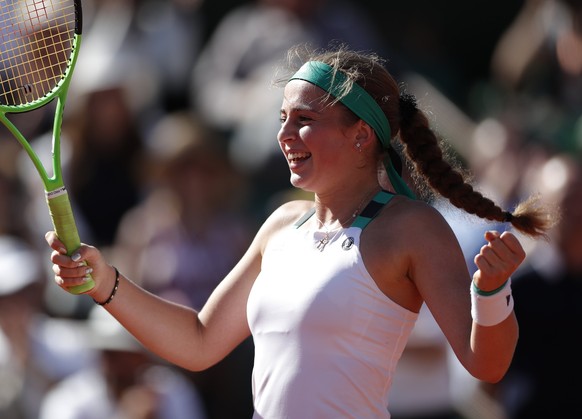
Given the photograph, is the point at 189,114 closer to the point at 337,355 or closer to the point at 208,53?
the point at 208,53

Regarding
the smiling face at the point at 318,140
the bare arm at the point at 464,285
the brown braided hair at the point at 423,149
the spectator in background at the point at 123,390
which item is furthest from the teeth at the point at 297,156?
the spectator in background at the point at 123,390

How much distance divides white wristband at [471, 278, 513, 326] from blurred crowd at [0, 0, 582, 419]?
232 centimetres

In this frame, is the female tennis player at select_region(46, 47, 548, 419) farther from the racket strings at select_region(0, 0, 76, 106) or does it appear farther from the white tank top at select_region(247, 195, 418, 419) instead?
the racket strings at select_region(0, 0, 76, 106)

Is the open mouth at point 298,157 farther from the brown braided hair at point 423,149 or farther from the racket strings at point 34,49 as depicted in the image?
the racket strings at point 34,49

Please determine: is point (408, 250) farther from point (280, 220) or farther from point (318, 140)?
point (280, 220)

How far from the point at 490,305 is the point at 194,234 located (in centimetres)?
385

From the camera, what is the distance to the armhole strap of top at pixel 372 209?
330cm

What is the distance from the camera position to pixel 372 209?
333cm

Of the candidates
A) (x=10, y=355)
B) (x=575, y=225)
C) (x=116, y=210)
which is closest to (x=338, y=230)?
(x=575, y=225)

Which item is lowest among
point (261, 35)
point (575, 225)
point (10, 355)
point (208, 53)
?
point (10, 355)

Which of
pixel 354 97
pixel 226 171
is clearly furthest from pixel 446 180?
pixel 226 171

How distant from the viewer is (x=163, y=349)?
3594 mm

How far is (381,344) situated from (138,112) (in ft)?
16.7

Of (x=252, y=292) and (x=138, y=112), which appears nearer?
(x=252, y=292)
